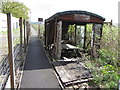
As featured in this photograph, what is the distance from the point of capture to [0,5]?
21875 millimetres

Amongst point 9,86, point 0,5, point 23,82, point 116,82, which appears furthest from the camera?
point 0,5

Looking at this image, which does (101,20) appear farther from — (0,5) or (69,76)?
(0,5)

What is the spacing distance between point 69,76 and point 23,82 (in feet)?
5.05

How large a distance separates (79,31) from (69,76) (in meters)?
6.07

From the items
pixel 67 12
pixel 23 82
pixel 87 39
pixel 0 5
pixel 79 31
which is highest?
pixel 0 5

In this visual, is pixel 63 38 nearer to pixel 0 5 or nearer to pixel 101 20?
pixel 101 20

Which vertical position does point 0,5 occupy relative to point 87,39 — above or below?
above

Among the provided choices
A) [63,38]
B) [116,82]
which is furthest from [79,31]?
[116,82]

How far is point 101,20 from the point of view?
6.39 metres

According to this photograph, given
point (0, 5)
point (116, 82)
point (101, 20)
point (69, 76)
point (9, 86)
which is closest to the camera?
point (116, 82)

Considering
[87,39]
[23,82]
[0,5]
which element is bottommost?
[23,82]

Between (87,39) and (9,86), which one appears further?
(87,39)

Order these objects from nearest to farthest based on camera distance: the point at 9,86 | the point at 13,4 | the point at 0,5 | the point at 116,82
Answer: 1. the point at 116,82
2. the point at 9,86
3. the point at 0,5
4. the point at 13,4

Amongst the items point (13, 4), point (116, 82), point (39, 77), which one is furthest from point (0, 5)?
point (116, 82)
